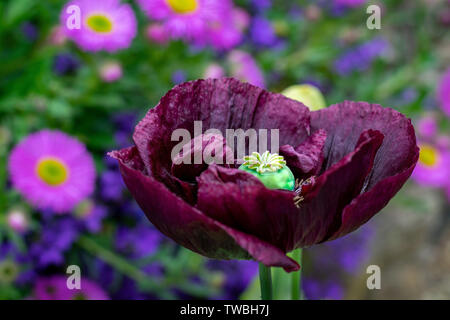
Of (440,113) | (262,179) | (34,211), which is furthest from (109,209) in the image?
(440,113)

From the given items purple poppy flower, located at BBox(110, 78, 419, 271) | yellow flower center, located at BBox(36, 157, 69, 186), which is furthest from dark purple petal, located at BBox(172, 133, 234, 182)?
yellow flower center, located at BBox(36, 157, 69, 186)

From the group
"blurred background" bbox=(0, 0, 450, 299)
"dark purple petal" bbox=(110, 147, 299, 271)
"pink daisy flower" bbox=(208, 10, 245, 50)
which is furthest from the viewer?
"pink daisy flower" bbox=(208, 10, 245, 50)

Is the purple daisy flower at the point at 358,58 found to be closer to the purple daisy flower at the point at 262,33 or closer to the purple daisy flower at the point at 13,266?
the purple daisy flower at the point at 262,33

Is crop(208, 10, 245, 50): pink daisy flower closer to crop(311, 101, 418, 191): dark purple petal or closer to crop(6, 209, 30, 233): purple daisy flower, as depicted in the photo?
crop(6, 209, 30, 233): purple daisy flower

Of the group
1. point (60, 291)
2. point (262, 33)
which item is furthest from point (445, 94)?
point (60, 291)

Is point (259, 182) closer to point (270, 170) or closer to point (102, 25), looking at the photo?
point (270, 170)
